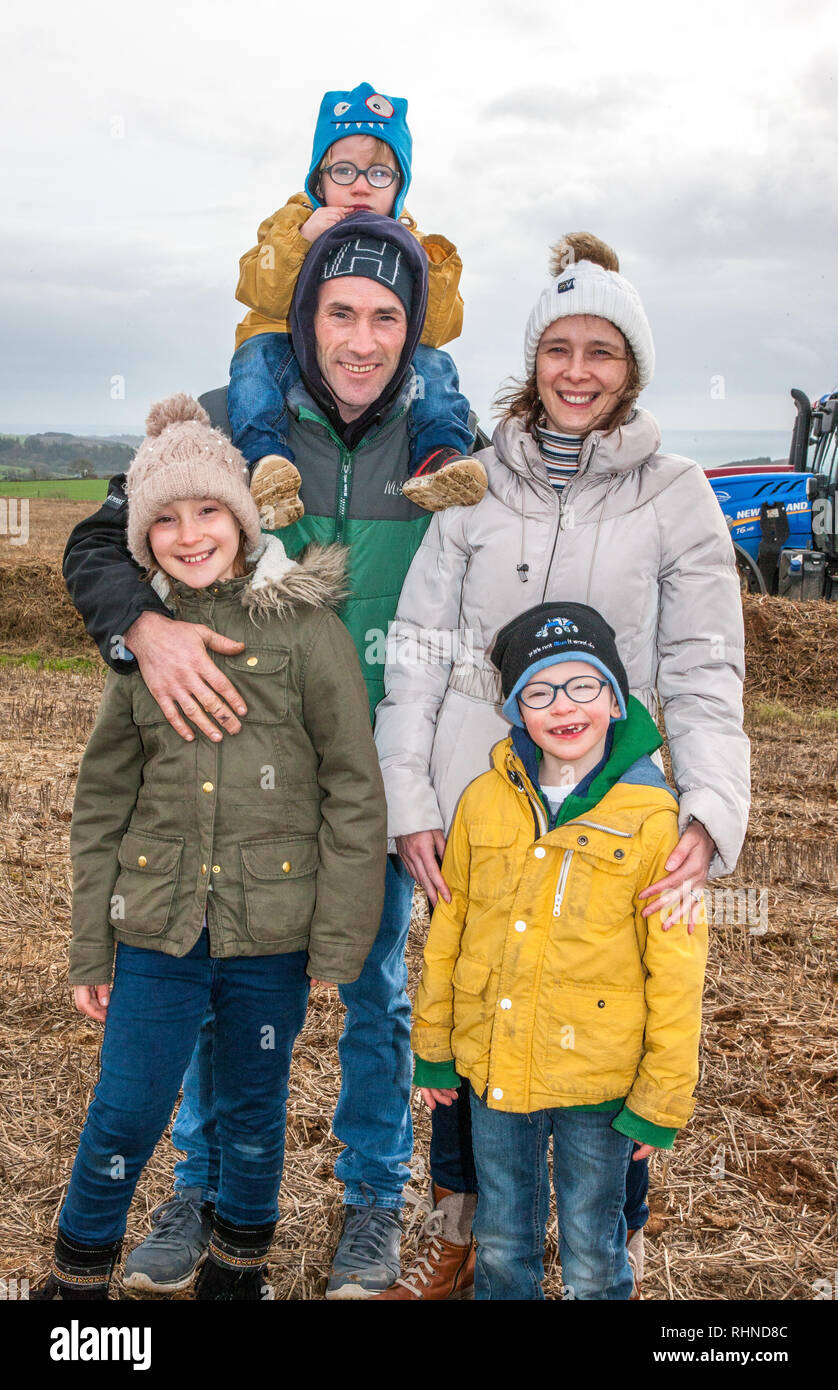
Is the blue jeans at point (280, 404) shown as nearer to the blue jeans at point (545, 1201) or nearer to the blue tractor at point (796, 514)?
the blue jeans at point (545, 1201)

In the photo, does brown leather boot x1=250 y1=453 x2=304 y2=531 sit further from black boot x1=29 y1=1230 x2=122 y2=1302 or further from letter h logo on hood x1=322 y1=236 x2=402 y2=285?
black boot x1=29 y1=1230 x2=122 y2=1302

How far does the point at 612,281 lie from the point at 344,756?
1.20 m

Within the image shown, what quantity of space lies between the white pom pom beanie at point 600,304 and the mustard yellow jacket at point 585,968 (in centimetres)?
96

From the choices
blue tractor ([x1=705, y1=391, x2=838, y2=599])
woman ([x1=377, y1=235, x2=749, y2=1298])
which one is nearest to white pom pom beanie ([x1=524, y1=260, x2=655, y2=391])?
woman ([x1=377, y1=235, x2=749, y2=1298])

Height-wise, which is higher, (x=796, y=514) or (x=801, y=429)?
(x=801, y=429)

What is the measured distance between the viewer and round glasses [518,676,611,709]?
2098 mm

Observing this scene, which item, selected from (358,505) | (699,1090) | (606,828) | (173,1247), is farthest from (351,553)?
(699,1090)

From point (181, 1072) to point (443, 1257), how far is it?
33.6 inches

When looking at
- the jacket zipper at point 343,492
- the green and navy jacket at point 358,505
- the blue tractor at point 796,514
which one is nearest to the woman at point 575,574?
the green and navy jacket at point 358,505

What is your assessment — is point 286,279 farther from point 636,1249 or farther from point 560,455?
point 636,1249

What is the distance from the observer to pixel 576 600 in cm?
230
